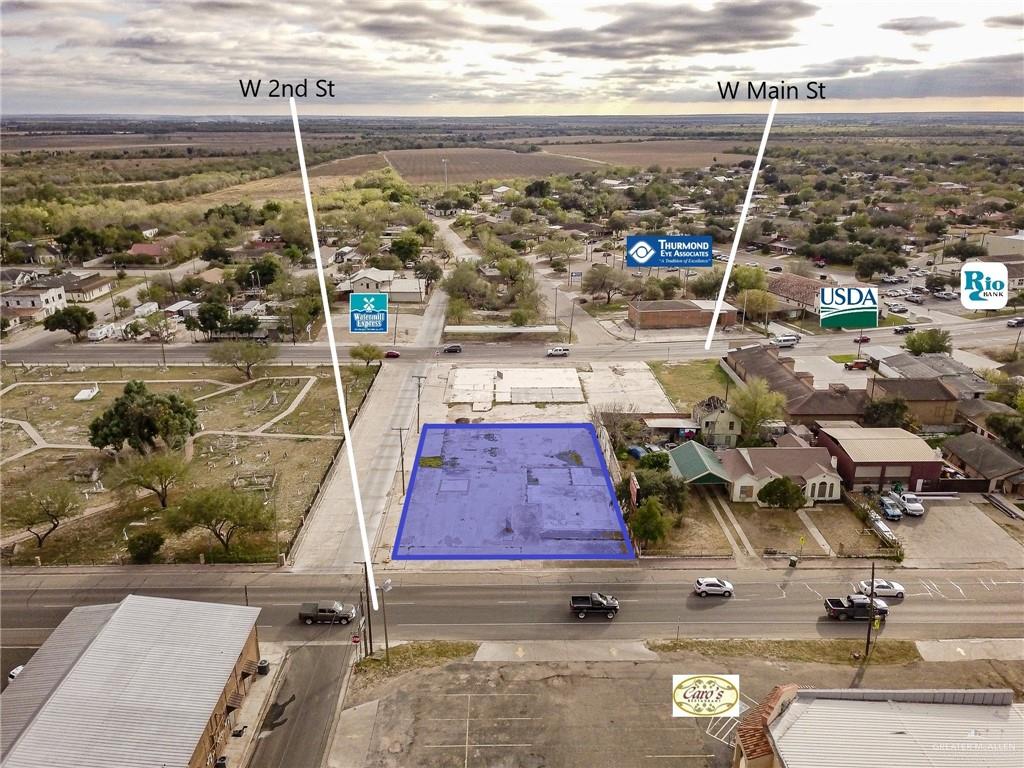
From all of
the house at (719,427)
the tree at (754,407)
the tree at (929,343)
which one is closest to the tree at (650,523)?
the house at (719,427)

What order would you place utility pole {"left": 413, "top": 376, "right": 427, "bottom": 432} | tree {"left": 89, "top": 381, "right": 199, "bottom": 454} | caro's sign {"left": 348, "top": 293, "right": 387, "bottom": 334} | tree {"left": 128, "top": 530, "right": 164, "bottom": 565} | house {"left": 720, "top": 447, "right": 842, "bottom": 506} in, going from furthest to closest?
1. caro's sign {"left": 348, "top": 293, "right": 387, "bottom": 334}
2. utility pole {"left": 413, "top": 376, "right": 427, "bottom": 432}
3. tree {"left": 89, "top": 381, "right": 199, "bottom": 454}
4. house {"left": 720, "top": 447, "right": 842, "bottom": 506}
5. tree {"left": 128, "top": 530, "right": 164, "bottom": 565}

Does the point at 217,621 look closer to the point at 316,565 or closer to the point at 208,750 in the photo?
the point at 208,750

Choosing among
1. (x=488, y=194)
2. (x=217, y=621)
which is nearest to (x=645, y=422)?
(x=217, y=621)

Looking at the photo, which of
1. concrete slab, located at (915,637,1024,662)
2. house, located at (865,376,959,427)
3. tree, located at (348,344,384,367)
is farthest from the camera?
tree, located at (348,344,384,367)

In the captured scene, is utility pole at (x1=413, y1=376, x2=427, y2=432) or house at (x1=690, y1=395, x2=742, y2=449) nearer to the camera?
house at (x1=690, y1=395, x2=742, y2=449)

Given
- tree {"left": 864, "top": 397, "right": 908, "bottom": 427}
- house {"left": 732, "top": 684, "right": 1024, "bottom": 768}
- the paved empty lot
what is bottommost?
the paved empty lot

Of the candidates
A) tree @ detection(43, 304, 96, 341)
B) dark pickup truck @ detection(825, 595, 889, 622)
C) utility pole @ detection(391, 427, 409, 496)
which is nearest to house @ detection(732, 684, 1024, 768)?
dark pickup truck @ detection(825, 595, 889, 622)

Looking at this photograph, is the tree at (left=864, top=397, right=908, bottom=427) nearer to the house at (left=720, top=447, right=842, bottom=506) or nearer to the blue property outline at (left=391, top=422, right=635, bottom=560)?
the house at (left=720, top=447, right=842, bottom=506)
